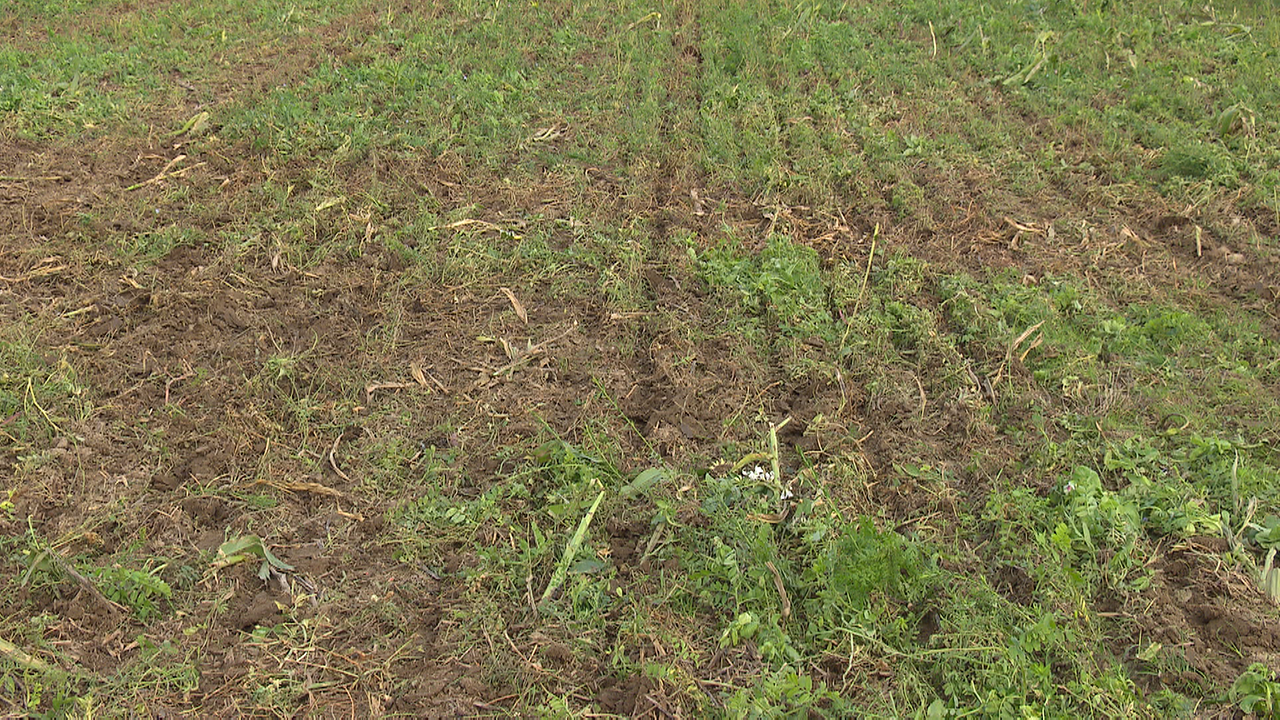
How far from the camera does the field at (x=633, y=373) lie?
2721 mm

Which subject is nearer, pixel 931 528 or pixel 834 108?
pixel 931 528

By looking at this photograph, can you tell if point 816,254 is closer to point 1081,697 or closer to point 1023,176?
point 1023,176

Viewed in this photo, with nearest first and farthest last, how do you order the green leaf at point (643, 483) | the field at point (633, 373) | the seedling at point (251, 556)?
the field at point (633, 373) → the seedling at point (251, 556) → the green leaf at point (643, 483)

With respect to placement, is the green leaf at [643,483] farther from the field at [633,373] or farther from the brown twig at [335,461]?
the brown twig at [335,461]

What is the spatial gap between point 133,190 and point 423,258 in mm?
1578

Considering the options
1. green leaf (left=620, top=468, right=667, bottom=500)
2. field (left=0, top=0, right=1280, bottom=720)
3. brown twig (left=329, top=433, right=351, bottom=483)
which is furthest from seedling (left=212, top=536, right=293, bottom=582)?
green leaf (left=620, top=468, right=667, bottom=500)

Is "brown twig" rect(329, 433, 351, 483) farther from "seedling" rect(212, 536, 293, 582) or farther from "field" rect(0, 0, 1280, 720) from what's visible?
"seedling" rect(212, 536, 293, 582)

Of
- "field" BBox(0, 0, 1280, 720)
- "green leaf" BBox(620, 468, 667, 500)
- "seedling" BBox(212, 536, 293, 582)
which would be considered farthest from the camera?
"green leaf" BBox(620, 468, 667, 500)

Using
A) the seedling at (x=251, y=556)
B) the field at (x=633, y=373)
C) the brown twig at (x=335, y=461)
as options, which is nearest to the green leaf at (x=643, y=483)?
the field at (x=633, y=373)

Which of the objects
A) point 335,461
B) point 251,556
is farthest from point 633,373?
point 251,556

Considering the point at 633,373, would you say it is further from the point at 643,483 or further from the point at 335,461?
the point at 335,461

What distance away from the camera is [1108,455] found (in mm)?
3240

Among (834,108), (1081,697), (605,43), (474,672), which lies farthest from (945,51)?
(474,672)

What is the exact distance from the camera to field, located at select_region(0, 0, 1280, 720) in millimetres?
2721
